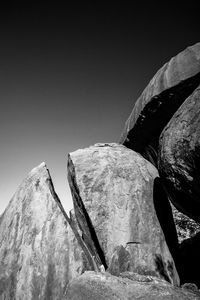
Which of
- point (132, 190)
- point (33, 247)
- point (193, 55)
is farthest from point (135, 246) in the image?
point (193, 55)

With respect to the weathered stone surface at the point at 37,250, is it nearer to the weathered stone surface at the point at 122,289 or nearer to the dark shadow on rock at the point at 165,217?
the weathered stone surface at the point at 122,289

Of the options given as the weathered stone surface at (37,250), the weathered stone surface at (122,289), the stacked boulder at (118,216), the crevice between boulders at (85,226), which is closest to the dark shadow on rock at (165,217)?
the stacked boulder at (118,216)

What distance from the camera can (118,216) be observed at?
445cm

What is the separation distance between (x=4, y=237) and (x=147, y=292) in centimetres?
336

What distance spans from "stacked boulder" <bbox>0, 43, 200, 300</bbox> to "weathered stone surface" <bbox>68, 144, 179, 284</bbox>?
0.02m

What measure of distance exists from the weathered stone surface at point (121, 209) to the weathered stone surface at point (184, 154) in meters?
0.88

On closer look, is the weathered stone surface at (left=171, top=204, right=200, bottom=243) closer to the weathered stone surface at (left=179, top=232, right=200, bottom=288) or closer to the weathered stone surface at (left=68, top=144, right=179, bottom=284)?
the weathered stone surface at (left=179, top=232, right=200, bottom=288)

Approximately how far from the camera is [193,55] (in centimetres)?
423

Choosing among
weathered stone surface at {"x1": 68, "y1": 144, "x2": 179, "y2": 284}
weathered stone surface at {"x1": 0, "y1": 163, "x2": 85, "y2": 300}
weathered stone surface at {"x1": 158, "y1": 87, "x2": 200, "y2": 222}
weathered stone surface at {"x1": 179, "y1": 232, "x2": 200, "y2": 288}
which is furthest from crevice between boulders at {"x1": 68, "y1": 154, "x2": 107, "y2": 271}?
weathered stone surface at {"x1": 158, "y1": 87, "x2": 200, "y2": 222}

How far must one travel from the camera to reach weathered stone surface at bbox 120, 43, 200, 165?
4.20 m

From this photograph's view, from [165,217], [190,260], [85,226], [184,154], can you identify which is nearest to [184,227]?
[190,260]

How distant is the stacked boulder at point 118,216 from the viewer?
3.28 m

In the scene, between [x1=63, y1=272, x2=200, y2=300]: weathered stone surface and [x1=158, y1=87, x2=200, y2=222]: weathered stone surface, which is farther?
[x1=158, y1=87, x2=200, y2=222]: weathered stone surface

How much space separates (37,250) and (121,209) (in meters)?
1.76
